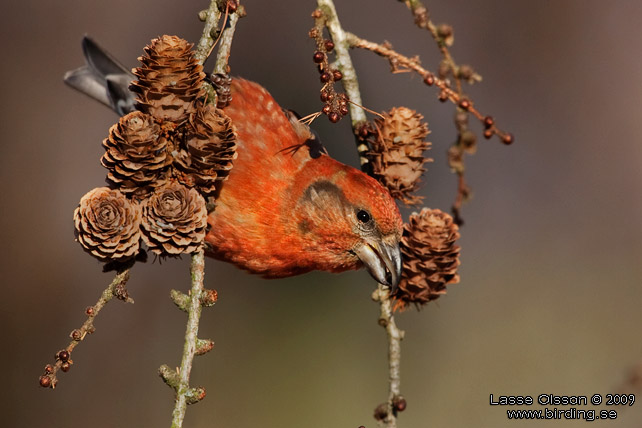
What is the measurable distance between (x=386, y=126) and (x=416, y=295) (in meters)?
0.54

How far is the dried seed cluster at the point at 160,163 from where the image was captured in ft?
5.65

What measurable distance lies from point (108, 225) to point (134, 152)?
0.19 metres

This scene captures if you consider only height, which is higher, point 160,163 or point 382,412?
point 160,163

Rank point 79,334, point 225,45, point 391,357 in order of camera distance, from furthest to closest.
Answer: point 391,357
point 225,45
point 79,334

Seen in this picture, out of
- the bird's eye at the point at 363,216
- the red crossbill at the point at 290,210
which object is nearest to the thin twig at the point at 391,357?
the red crossbill at the point at 290,210

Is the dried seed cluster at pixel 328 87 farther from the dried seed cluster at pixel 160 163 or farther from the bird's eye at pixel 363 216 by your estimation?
the bird's eye at pixel 363 216

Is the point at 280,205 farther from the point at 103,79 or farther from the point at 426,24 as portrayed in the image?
the point at 103,79

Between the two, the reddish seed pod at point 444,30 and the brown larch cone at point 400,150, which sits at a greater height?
the reddish seed pod at point 444,30

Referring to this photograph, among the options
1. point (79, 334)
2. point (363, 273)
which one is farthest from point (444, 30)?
point (363, 273)

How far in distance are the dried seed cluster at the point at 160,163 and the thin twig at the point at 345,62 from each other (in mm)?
420

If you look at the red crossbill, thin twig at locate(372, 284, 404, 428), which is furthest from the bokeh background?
thin twig at locate(372, 284, 404, 428)

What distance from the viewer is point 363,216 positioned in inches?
94.1

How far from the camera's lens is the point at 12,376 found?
3740 mm

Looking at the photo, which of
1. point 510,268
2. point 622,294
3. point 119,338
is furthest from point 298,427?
point 622,294
